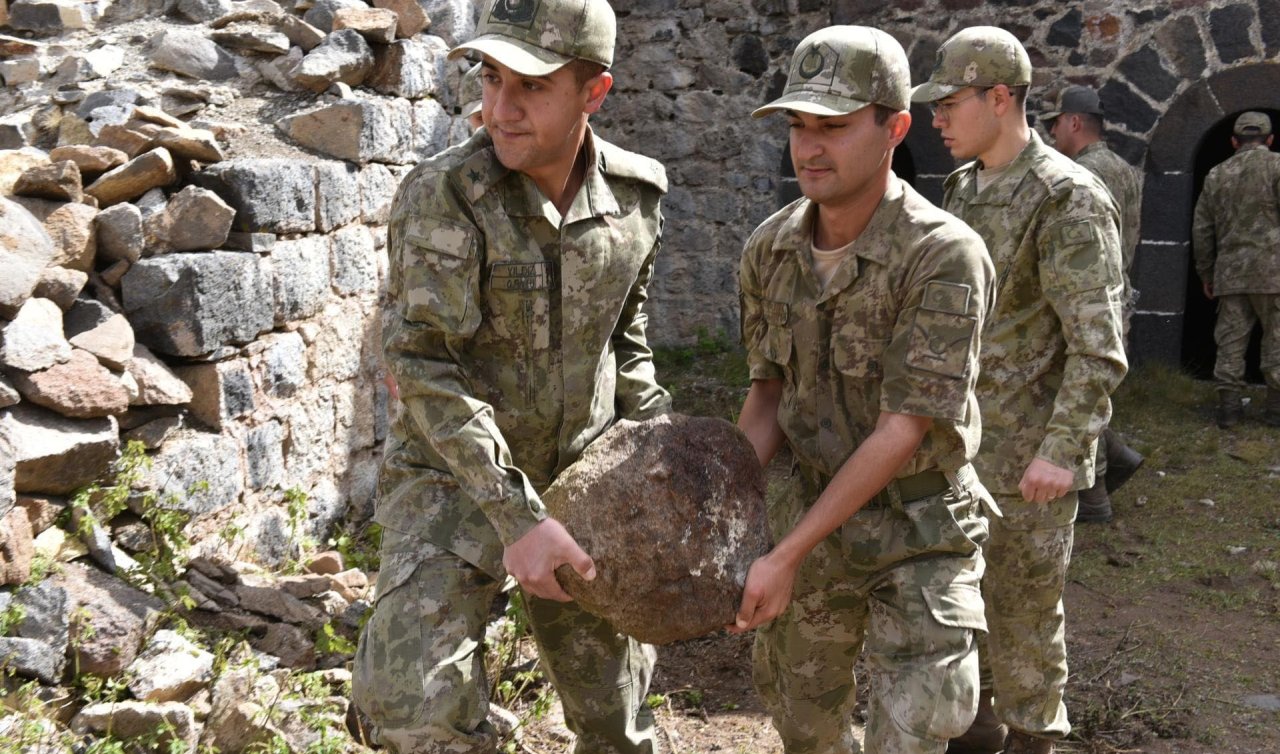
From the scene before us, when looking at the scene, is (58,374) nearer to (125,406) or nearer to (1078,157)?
(125,406)

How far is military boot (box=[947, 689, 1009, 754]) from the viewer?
4000 mm

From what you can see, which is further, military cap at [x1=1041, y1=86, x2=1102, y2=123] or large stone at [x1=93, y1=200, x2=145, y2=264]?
military cap at [x1=1041, y1=86, x2=1102, y2=123]

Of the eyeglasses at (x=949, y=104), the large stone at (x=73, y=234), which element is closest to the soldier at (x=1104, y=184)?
the eyeglasses at (x=949, y=104)

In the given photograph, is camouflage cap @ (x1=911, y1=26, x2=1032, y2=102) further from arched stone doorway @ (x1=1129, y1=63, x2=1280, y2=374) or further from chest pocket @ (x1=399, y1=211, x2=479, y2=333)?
arched stone doorway @ (x1=1129, y1=63, x2=1280, y2=374)

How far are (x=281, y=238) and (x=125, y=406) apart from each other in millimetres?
1150

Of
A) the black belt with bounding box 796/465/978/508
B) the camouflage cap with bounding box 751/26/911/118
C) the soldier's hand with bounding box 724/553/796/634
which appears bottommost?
the soldier's hand with bounding box 724/553/796/634

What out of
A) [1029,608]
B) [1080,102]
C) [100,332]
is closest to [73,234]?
[100,332]

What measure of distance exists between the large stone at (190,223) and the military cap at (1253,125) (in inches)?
284

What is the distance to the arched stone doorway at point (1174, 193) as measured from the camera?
8945 mm

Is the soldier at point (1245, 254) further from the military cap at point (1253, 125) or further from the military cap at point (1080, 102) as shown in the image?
the military cap at point (1080, 102)

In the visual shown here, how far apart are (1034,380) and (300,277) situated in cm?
282

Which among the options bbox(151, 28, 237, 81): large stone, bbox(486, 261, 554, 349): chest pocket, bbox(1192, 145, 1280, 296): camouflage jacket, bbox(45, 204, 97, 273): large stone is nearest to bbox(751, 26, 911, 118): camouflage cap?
bbox(486, 261, 554, 349): chest pocket

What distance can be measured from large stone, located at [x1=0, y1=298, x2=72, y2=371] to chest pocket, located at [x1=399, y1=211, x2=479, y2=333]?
1.52 m

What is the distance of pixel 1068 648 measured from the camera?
5.13m
